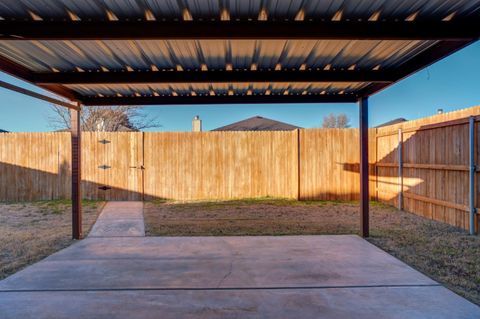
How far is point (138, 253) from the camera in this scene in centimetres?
394

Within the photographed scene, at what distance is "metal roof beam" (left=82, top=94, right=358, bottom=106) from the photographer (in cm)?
495

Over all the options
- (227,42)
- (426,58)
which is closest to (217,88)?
(227,42)

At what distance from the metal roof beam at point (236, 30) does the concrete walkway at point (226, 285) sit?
7.53 ft

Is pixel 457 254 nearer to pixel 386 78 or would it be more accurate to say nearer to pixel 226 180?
pixel 386 78

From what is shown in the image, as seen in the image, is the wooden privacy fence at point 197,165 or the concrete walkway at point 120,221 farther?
the wooden privacy fence at point 197,165

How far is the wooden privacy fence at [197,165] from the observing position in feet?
27.9

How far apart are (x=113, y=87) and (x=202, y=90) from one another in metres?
1.33

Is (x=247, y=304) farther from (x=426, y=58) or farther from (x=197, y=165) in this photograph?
(x=197, y=165)

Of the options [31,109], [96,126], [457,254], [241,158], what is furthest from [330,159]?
[31,109]

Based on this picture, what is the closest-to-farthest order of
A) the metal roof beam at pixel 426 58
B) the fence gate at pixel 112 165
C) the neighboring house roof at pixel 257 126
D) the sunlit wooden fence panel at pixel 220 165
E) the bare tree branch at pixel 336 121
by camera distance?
the metal roof beam at pixel 426 58, the fence gate at pixel 112 165, the sunlit wooden fence panel at pixel 220 165, the neighboring house roof at pixel 257 126, the bare tree branch at pixel 336 121

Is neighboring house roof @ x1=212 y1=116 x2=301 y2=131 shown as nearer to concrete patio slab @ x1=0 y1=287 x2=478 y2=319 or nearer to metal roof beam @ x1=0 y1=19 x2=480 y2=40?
metal roof beam @ x1=0 y1=19 x2=480 y2=40

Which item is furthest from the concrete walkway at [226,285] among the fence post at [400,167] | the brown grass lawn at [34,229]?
the fence post at [400,167]

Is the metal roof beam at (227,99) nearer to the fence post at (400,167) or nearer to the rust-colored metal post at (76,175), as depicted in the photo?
the rust-colored metal post at (76,175)

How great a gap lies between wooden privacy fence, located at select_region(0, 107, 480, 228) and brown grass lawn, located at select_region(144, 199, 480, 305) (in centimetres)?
64
